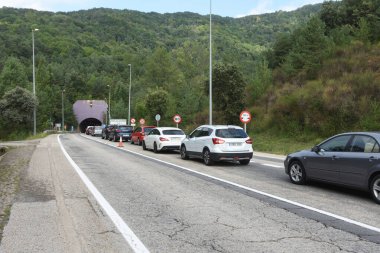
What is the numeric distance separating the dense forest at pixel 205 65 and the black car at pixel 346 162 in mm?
14607

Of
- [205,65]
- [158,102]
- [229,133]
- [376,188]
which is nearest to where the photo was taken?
[376,188]

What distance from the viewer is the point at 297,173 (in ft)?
37.1

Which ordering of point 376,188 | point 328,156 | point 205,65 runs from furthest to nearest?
point 205,65
point 328,156
point 376,188

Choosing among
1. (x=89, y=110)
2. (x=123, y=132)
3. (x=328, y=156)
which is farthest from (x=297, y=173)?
(x=89, y=110)

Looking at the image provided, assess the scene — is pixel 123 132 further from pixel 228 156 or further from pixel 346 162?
pixel 346 162

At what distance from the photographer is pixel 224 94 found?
37.2 metres

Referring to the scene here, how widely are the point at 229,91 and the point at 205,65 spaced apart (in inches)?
1687

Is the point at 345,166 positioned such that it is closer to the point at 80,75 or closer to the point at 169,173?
the point at 169,173

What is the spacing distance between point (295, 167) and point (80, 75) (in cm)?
13368

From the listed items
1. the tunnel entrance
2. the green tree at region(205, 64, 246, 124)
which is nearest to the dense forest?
the green tree at region(205, 64, 246, 124)

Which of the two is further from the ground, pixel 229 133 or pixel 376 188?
pixel 229 133

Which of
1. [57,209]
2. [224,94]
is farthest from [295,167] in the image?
[224,94]

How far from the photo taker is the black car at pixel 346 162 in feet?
28.7

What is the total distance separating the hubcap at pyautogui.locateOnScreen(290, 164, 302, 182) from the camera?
→ 1122cm
